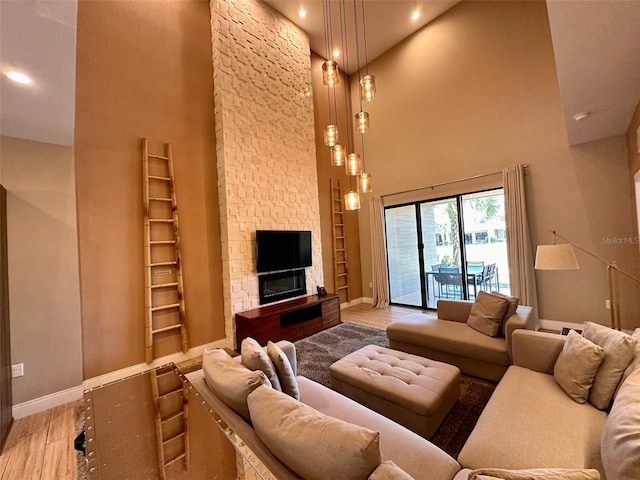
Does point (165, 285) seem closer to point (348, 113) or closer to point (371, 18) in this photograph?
point (348, 113)

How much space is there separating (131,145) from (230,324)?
8.76 feet

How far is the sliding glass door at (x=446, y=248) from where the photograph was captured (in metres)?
4.59

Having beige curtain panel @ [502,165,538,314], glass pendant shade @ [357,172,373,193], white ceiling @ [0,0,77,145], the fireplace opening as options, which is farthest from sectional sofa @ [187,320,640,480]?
beige curtain panel @ [502,165,538,314]

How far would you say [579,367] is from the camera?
61.8 inches

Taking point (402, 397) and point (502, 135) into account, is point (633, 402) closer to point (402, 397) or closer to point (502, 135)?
point (402, 397)

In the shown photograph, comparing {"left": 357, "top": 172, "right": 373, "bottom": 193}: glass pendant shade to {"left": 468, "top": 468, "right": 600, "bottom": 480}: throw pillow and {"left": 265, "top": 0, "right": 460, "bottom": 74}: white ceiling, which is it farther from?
{"left": 265, "top": 0, "right": 460, "bottom": 74}: white ceiling

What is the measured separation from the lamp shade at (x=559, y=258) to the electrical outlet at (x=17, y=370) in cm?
485

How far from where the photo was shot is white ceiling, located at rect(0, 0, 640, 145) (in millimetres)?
1521

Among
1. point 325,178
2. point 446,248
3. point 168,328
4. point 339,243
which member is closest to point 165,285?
point 168,328

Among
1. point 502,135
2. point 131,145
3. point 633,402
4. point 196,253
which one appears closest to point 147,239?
point 196,253

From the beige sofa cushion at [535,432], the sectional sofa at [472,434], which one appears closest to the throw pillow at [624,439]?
the sectional sofa at [472,434]

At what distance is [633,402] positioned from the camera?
3.32 feet

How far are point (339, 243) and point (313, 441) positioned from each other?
506cm

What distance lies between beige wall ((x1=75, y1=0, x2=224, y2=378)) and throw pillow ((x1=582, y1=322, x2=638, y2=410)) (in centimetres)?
390
